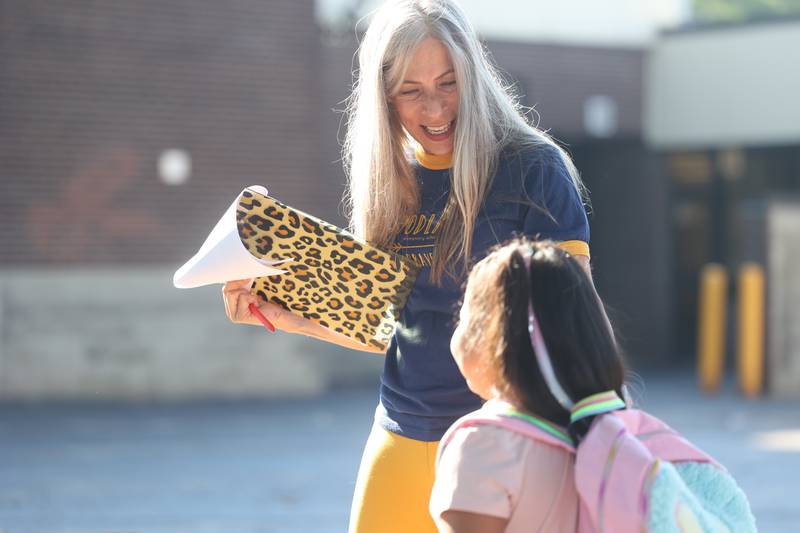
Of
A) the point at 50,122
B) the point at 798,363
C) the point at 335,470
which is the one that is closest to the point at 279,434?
the point at 335,470

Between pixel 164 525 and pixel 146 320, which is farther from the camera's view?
pixel 146 320

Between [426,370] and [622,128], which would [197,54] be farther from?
[426,370]

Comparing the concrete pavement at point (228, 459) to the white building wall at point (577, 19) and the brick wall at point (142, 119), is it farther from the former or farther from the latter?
the white building wall at point (577, 19)

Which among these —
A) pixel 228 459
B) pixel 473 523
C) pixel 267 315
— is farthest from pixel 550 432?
pixel 228 459

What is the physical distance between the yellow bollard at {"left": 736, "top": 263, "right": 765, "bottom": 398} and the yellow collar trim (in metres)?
9.59

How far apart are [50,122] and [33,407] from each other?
2.84 m

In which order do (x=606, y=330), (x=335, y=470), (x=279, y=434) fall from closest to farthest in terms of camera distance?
1. (x=606, y=330)
2. (x=335, y=470)
3. (x=279, y=434)

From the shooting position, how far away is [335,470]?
8008 mm

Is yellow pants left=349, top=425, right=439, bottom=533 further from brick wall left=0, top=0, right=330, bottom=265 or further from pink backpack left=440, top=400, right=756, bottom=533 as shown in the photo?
brick wall left=0, top=0, right=330, bottom=265

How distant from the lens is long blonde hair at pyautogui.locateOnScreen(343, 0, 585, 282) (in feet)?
8.36

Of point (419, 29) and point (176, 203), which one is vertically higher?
point (419, 29)

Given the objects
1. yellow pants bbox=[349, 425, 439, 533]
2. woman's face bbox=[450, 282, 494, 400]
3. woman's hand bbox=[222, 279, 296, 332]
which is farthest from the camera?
woman's hand bbox=[222, 279, 296, 332]

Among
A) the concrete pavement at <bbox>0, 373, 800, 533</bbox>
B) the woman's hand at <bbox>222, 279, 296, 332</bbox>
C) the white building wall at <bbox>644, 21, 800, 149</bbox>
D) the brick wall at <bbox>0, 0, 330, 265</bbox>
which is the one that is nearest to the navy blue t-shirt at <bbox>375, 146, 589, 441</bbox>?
the woman's hand at <bbox>222, 279, 296, 332</bbox>

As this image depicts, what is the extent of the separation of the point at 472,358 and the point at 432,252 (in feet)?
1.89
